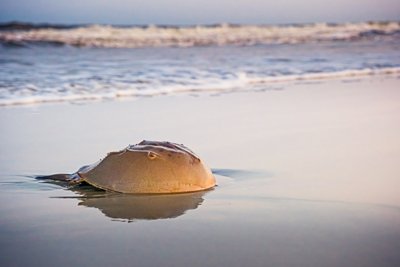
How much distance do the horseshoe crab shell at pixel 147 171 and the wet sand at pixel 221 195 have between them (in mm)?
66

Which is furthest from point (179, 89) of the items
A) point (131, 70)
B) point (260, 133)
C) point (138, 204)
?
point (138, 204)

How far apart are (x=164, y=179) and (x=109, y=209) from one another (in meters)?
0.35

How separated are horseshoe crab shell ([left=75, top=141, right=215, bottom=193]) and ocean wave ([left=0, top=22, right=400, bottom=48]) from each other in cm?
1273

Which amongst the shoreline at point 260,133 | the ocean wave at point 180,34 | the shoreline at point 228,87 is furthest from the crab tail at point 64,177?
the ocean wave at point 180,34

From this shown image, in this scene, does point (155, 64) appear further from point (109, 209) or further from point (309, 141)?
point (109, 209)

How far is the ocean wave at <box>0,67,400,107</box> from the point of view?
6.77 metres

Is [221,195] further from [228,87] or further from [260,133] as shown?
[228,87]

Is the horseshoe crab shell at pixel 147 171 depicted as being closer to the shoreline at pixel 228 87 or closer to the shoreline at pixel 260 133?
the shoreline at pixel 260 133

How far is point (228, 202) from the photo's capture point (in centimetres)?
303

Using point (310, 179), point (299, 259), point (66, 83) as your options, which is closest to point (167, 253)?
point (299, 259)

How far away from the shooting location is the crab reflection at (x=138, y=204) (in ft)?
9.12

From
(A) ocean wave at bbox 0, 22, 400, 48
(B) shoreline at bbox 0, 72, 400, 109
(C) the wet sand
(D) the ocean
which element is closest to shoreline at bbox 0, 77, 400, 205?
(C) the wet sand

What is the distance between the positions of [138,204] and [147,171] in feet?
0.69

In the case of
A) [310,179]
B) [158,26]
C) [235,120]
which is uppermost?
[158,26]
